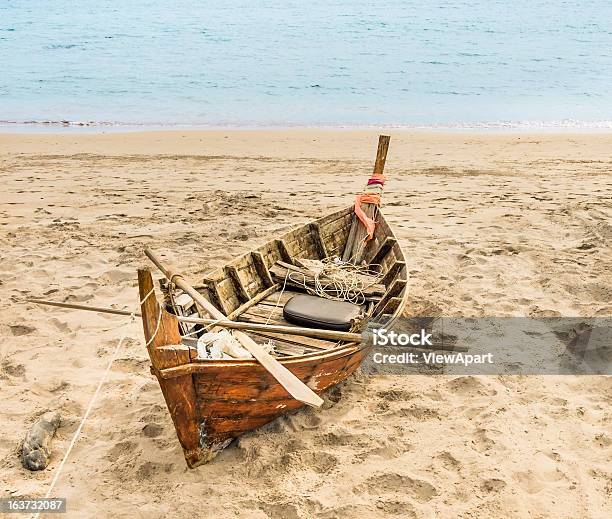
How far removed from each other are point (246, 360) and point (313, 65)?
2615 centimetres

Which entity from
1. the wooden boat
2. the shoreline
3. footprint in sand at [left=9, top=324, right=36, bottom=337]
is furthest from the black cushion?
the shoreline

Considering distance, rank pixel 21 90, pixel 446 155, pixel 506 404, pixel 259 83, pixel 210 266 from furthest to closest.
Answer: pixel 259 83, pixel 21 90, pixel 446 155, pixel 210 266, pixel 506 404

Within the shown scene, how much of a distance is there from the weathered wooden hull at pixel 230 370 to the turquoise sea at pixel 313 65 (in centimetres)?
1370

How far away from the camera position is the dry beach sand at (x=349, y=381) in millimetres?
4109

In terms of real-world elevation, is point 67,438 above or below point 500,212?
below

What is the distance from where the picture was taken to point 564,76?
86.4 feet

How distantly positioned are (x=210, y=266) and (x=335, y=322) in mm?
2910

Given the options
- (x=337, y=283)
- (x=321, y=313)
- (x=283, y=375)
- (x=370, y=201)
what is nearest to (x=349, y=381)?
(x=321, y=313)

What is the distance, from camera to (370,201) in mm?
7465

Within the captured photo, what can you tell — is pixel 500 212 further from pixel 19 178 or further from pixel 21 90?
pixel 21 90

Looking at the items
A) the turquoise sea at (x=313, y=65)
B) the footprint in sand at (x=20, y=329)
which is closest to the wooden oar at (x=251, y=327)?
the footprint in sand at (x=20, y=329)

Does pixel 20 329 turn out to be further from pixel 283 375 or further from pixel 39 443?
pixel 283 375

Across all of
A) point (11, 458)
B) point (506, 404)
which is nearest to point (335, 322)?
point (506, 404)

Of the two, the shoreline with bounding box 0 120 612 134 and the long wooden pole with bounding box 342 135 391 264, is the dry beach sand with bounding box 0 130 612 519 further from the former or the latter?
the shoreline with bounding box 0 120 612 134
